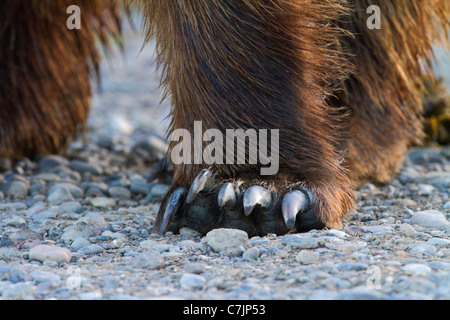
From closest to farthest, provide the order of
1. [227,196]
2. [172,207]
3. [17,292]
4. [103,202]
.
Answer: [17,292] → [227,196] → [172,207] → [103,202]

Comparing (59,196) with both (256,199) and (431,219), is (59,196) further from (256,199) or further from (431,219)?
(431,219)

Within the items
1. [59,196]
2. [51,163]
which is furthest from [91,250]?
[51,163]

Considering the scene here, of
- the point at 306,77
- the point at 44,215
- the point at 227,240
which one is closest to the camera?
the point at 227,240

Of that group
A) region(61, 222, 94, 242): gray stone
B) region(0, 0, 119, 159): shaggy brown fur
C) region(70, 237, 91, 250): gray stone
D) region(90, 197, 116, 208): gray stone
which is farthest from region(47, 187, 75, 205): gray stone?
region(0, 0, 119, 159): shaggy brown fur

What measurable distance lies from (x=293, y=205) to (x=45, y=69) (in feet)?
7.33

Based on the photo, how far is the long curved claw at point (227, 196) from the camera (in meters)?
2.13

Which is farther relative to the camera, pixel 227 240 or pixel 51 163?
pixel 51 163

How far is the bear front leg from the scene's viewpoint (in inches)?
86.1

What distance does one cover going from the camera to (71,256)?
2.06 m

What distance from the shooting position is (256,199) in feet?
6.96

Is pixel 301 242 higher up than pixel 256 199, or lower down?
lower down

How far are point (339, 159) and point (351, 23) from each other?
65 centimetres
